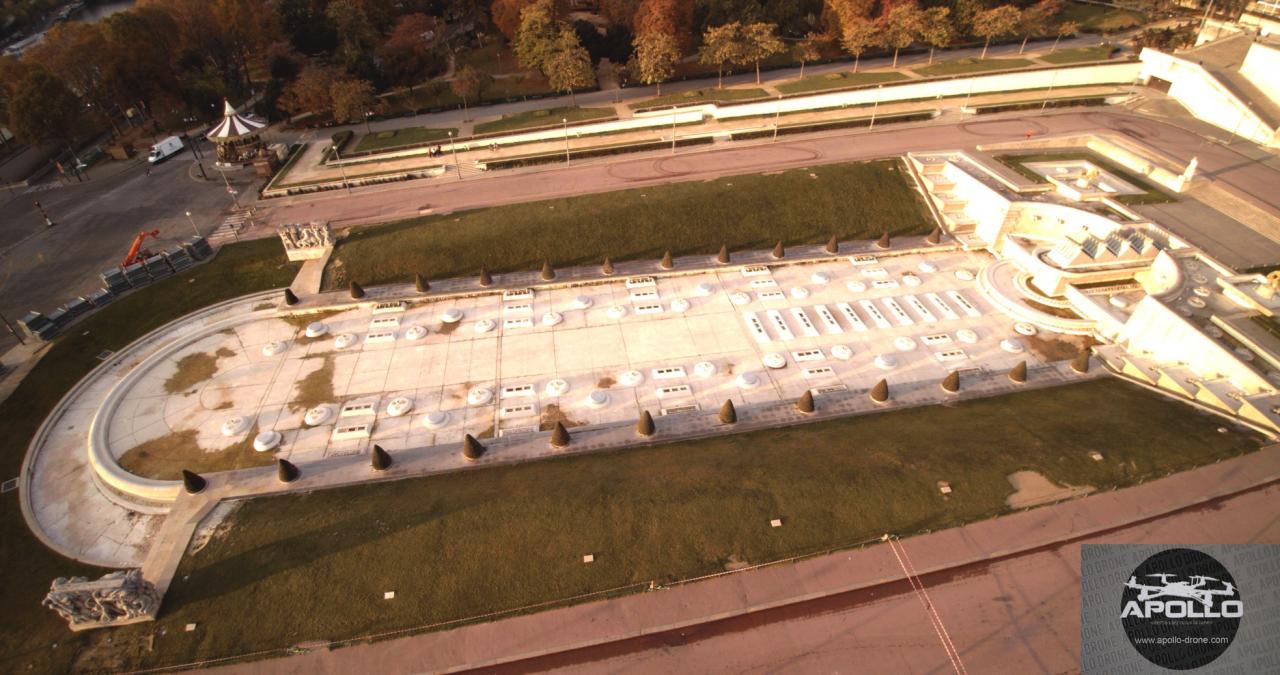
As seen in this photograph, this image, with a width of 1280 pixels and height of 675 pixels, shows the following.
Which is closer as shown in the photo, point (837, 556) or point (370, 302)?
point (837, 556)

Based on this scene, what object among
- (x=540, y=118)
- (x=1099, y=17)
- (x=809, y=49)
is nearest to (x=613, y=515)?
(x=540, y=118)

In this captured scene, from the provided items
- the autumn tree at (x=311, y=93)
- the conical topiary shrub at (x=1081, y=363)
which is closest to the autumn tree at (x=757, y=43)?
the autumn tree at (x=311, y=93)

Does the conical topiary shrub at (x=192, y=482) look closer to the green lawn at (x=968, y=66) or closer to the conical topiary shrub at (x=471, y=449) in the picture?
the conical topiary shrub at (x=471, y=449)

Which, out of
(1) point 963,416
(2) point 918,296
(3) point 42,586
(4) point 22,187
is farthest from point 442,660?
(4) point 22,187

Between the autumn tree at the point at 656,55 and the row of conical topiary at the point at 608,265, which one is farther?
the autumn tree at the point at 656,55

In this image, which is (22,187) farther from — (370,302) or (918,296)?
(918,296)

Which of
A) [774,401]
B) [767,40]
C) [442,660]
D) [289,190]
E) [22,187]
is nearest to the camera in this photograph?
[442,660]

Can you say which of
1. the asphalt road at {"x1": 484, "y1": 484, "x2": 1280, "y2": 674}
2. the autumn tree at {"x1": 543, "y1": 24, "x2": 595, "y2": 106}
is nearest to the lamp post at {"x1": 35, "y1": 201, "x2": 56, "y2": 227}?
the autumn tree at {"x1": 543, "y1": 24, "x2": 595, "y2": 106}
